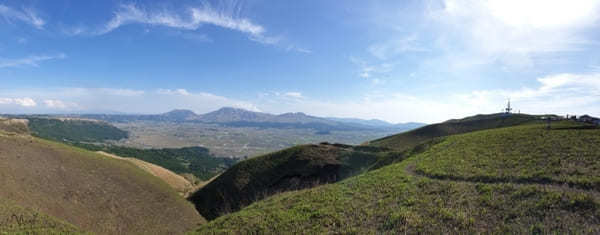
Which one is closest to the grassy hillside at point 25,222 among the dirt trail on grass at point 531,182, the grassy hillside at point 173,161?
the dirt trail on grass at point 531,182

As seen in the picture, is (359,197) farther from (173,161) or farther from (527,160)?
(173,161)

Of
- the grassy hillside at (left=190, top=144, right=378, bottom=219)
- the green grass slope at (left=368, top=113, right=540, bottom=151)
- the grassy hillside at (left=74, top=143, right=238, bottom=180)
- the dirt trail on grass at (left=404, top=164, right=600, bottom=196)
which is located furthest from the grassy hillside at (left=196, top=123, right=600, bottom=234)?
the grassy hillside at (left=74, top=143, right=238, bottom=180)

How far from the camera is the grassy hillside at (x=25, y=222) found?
1352 centimetres

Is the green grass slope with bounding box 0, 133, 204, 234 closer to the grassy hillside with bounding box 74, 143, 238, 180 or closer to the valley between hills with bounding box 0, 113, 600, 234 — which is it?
the valley between hills with bounding box 0, 113, 600, 234

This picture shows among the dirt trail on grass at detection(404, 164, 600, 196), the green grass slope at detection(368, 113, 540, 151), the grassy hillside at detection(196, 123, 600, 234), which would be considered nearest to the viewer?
the grassy hillside at detection(196, 123, 600, 234)

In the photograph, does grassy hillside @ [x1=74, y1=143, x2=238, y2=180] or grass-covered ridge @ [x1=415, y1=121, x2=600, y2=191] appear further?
grassy hillside @ [x1=74, y1=143, x2=238, y2=180]

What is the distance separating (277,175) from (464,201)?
30797mm

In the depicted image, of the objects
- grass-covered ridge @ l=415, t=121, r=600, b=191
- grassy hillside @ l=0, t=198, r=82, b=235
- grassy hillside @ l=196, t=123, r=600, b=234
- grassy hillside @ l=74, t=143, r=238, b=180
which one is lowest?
grassy hillside @ l=74, t=143, r=238, b=180

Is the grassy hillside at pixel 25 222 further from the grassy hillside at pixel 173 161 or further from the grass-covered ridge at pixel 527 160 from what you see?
the grassy hillside at pixel 173 161

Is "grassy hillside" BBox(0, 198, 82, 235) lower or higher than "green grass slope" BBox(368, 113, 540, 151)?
lower

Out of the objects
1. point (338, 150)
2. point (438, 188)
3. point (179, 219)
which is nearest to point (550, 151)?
point (438, 188)

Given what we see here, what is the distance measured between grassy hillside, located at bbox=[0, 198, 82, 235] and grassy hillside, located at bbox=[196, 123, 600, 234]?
30.6 ft

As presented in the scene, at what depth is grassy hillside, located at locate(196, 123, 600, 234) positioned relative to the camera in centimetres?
1004

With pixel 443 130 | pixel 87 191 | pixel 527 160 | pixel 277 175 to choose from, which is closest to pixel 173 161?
pixel 277 175
